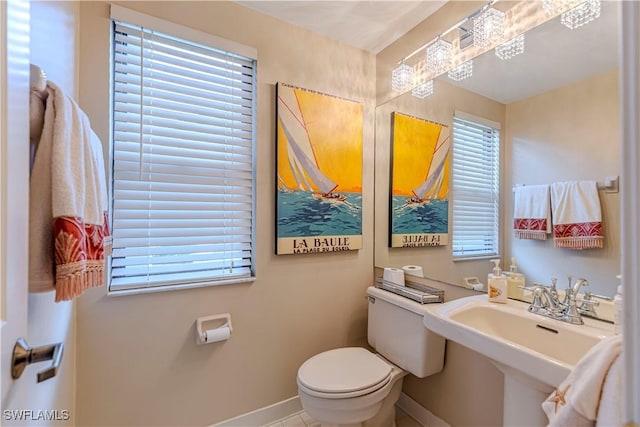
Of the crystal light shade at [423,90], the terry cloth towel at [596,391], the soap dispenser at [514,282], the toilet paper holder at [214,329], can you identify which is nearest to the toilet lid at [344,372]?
the toilet paper holder at [214,329]

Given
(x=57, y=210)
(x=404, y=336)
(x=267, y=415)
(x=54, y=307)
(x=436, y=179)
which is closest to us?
(x=57, y=210)

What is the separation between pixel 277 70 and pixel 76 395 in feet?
6.41

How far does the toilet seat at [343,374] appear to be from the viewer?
128cm

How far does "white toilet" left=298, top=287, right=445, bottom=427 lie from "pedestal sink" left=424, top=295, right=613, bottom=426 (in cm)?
29

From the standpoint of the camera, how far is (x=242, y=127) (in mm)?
1628

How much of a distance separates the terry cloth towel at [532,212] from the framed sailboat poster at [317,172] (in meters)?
0.91

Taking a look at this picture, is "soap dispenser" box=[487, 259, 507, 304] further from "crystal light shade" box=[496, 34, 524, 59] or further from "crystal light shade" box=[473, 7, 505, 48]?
"crystal light shade" box=[473, 7, 505, 48]

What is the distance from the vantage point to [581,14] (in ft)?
3.63

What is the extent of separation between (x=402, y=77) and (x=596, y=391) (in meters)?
1.82

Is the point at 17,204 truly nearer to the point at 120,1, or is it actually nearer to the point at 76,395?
the point at 76,395

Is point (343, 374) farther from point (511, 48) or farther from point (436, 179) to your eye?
point (511, 48)

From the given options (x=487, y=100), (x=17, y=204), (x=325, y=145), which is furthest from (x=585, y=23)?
(x=17, y=204)

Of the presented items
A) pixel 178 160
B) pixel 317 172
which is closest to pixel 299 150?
pixel 317 172

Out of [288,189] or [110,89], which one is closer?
[110,89]
